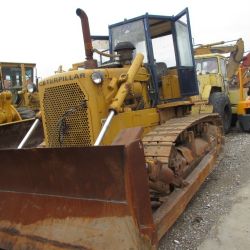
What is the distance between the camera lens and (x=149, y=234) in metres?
3.29

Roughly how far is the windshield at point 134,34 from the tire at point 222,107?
4.62m

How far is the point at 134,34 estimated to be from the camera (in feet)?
18.9

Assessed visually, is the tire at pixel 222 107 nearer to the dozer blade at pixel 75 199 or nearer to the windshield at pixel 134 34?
the windshield at pixel 134 34

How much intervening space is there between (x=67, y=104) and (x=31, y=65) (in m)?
8.60

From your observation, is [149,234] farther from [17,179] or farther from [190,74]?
[190,74]

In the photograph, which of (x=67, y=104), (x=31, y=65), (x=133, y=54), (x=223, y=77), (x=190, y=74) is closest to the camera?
(x=67, y=104)

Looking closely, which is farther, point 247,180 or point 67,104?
point 247,180

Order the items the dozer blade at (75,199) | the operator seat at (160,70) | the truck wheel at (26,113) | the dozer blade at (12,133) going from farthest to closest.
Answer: the truck wheel at (26,113), the dozer blade at (12,133), the operator seat at (160,70), the dozer blade at (75,199)

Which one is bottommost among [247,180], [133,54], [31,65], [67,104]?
[247,180]

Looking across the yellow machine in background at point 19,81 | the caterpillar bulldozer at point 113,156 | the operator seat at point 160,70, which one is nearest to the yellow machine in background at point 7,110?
the yellow machine in background at point 19,81

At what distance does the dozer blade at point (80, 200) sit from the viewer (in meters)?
3.25

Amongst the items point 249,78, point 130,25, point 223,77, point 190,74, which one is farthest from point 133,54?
point 249,78

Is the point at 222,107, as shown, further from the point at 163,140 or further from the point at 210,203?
the point at 163,140

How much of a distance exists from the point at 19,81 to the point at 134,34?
25.2ft
